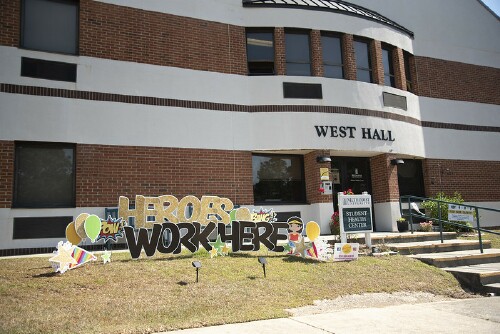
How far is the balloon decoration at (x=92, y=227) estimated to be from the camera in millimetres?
8867

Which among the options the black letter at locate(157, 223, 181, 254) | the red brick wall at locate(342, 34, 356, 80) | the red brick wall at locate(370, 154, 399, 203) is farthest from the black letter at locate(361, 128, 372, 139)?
the black letter at locate(157, 223, 181, 254)

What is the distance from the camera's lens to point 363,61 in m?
15.6

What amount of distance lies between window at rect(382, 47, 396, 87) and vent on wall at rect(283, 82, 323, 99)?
3.44 meters

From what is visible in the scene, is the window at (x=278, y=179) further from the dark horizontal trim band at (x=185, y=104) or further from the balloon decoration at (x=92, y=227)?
the balloon decoration at (x=92, y=227)

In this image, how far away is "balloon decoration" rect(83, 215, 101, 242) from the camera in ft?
29.1

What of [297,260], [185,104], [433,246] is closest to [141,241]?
[297,260]

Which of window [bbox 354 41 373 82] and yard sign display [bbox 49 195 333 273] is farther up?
window [bbox 354 41 373 82]

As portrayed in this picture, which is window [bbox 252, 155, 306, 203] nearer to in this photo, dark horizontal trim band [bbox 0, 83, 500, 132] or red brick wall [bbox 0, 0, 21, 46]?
dark horizontal trim band [bbox 0, 83, 500, 132]

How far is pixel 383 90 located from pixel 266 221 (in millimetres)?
7577

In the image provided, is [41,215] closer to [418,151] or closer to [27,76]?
[27,76]

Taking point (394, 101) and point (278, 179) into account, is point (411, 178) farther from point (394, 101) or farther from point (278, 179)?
point (278, 179)

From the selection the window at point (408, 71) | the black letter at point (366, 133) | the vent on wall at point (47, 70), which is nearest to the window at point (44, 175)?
the vent on wall at point (47, 70)

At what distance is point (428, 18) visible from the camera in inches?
723

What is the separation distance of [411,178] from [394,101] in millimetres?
3188
